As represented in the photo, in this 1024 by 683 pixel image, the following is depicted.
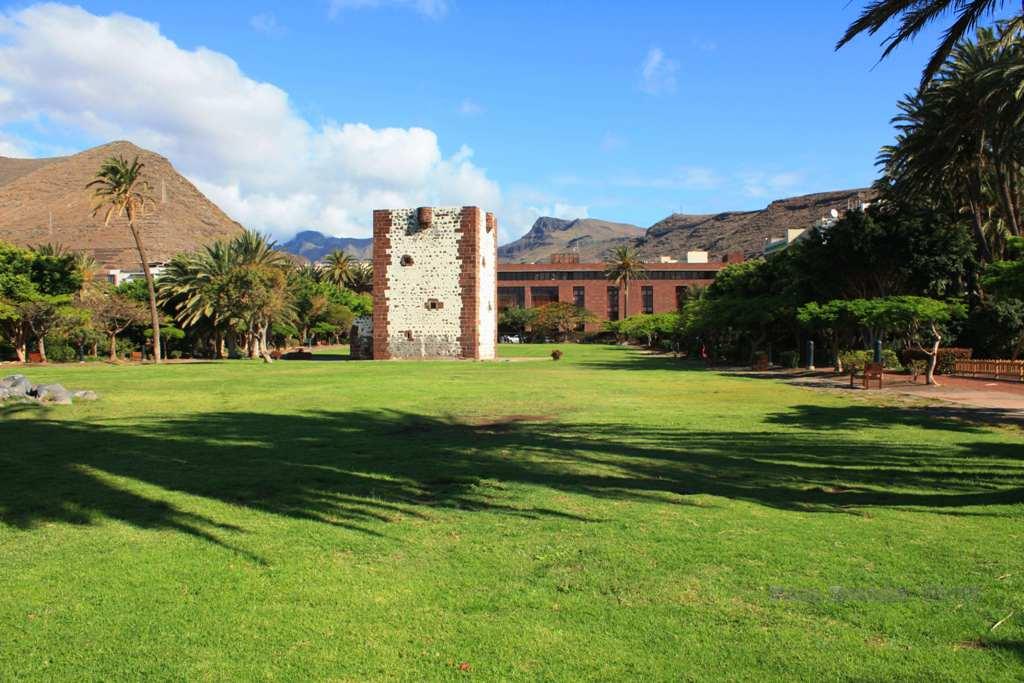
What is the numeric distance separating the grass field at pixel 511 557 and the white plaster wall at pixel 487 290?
125ft

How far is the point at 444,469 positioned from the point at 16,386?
1563 cm

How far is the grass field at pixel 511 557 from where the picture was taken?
4.33 meters

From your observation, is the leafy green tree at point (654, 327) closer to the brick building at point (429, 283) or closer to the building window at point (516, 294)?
the brick building at point (429, 283)

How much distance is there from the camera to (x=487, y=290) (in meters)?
53.8

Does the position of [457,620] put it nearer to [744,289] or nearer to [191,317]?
[744,289]

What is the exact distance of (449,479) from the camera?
31.5 feet

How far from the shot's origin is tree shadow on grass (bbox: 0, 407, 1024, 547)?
8023 millimetres

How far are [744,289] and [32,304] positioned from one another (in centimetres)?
4367

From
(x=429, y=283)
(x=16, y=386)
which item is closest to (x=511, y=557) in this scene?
(x=16, y=386)

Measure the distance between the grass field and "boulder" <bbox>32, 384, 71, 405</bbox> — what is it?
702 centimetres

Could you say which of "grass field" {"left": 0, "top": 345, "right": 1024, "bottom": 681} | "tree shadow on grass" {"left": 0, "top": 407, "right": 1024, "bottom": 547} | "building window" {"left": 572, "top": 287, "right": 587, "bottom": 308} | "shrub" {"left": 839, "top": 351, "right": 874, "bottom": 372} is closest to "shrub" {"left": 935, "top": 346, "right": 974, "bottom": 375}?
"shrub" {"left": 839, "top": 351, "right": 874, "bottom": 372}

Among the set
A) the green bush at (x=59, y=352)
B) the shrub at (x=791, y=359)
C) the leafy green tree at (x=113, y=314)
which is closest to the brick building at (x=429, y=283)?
the leafy green tree at (x=113, y=314)

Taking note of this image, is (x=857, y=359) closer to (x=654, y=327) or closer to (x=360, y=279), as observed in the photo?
(x=654, y=327)

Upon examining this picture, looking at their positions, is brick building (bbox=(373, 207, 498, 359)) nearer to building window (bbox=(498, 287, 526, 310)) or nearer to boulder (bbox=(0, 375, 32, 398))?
boulder (bbox=(0, 375, 32, 398))
